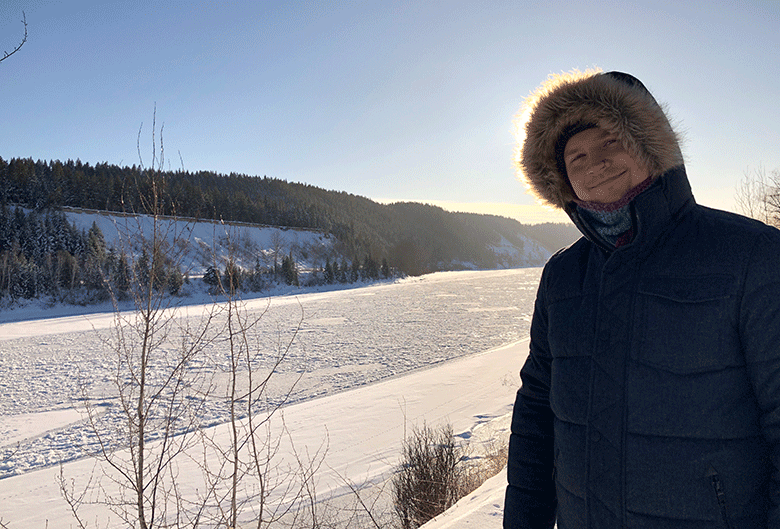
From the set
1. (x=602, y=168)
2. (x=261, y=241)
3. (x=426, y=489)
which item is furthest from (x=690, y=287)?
(x=261, y=241)

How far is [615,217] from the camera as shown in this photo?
121 cm

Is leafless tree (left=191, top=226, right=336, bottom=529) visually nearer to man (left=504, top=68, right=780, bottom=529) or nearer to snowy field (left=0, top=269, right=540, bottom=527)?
snowy field (left=0, top=269, right=540, bottom=527)

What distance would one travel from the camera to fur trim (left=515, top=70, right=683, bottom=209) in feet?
3.92

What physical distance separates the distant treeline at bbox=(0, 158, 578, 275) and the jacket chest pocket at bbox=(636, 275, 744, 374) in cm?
3080

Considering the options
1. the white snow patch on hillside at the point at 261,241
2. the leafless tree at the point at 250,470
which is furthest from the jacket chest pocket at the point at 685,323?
the white snow patch on hillside at the point at 261,241

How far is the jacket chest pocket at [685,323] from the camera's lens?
0.95 meters

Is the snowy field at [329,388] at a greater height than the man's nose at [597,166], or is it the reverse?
the man's nose at [597,166]

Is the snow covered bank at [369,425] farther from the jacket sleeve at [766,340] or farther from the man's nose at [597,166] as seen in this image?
the man's nose at [597,166]

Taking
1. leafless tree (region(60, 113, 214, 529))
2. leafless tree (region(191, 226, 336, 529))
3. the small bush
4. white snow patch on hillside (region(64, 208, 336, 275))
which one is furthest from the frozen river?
white snow patch on hillside (region(64, 208, 336, 275))

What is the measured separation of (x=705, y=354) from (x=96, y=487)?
7.95 meters

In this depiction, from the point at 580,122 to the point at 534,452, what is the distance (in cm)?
101

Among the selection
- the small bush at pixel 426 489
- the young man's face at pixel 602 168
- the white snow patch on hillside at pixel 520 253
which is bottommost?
the small bush at pixel 426 489

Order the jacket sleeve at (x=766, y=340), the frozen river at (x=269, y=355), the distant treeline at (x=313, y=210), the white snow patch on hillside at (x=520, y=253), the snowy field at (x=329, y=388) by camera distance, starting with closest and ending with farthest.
Result: the jacket sleeve at (x=766, y=340) < the snowy field at (x=329, y=388) < the frozen river at (x=269, y=355) < the distant treeline at (x=313, y=210) < the white snow patch on hillside at (x=520, y=253)

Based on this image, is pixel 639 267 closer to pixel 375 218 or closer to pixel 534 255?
pixel 375 218
